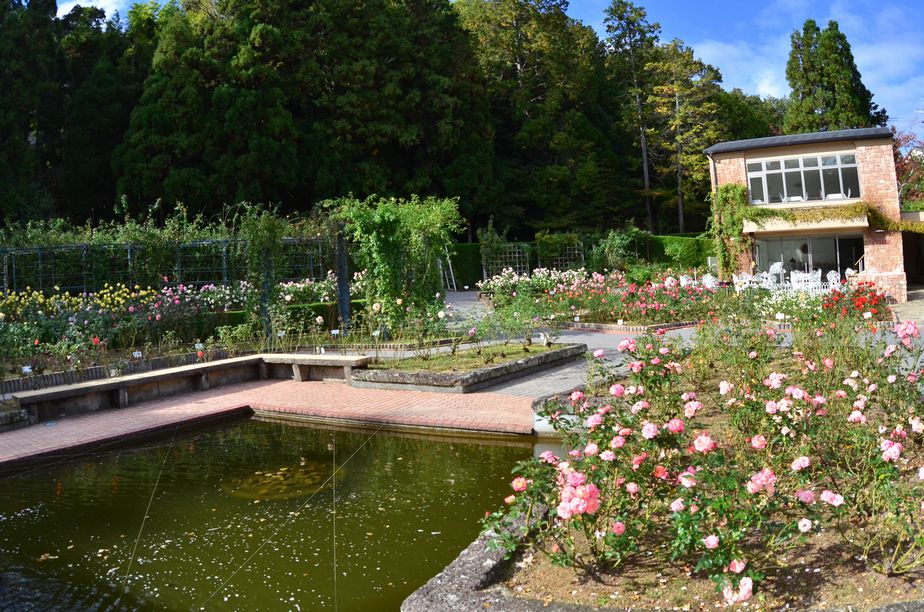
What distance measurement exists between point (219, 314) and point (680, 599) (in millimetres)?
12438

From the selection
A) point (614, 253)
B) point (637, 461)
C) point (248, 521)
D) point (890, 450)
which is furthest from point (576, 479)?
point (614, 253)

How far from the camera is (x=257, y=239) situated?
13.6 metres

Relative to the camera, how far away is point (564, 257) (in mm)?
31016

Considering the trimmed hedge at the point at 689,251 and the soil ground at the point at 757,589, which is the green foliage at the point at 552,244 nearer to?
the trimmed hedge at the point at 689,251

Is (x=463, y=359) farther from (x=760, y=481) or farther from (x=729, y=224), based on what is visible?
(x=729, y=224)

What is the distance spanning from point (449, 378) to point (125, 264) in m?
10.9

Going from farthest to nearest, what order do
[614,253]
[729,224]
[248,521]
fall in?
[614,253], [729,224], [248,521]

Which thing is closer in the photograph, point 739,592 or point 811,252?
point 739,592

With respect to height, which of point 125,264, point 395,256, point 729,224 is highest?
point 729,224

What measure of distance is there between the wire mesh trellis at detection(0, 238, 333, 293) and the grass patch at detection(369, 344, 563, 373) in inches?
230

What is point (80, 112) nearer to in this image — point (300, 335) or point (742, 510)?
point (300, 335)

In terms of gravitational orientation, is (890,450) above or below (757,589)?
above

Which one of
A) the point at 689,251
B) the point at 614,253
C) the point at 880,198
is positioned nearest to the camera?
the point at 880,198

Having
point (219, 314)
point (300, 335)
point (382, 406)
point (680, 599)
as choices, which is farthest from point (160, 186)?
point (680, 599)
